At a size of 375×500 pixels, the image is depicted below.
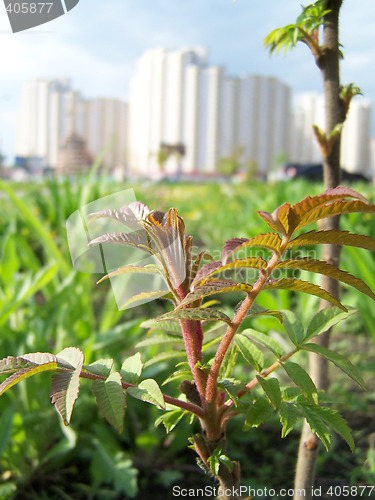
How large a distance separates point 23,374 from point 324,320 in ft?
0.99

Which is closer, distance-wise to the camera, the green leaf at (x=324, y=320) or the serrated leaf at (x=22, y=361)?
the serrated leaf at (x=22, y=361)

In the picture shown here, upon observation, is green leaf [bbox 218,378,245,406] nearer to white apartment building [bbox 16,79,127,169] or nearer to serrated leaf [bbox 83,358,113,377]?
serrated leaf [bbox 83,358,113,377]

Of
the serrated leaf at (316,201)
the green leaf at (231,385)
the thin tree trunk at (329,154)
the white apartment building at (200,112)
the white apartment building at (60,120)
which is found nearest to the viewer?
the serrated leaf at (316,201)

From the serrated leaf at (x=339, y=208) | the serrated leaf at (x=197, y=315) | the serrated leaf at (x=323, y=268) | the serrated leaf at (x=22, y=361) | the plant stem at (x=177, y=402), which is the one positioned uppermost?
the serrated leaf at (x=339, y=208)

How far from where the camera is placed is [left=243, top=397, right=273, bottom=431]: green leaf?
1.36 ft

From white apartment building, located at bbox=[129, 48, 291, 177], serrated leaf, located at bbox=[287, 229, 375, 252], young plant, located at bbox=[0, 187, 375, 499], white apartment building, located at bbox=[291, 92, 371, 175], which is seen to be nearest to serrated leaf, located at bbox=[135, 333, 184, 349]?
young plant, located at bbox=[0, 187, 375, 499]

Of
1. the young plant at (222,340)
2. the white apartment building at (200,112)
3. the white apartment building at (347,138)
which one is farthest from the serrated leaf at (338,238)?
the white apartment building at (200,112)

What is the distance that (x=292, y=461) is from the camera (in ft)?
3.69

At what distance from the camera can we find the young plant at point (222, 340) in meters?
0.31

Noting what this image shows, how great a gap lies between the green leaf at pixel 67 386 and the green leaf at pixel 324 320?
23 cm

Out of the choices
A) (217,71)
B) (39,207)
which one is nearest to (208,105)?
(217,71)

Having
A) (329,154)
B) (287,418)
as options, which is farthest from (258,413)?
(329,154)

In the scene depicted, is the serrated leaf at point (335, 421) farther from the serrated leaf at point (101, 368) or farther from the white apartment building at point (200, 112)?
the white apartment building at point (200, 112)

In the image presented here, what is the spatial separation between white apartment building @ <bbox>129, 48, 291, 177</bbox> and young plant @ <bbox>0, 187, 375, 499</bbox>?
38880 millimetres
